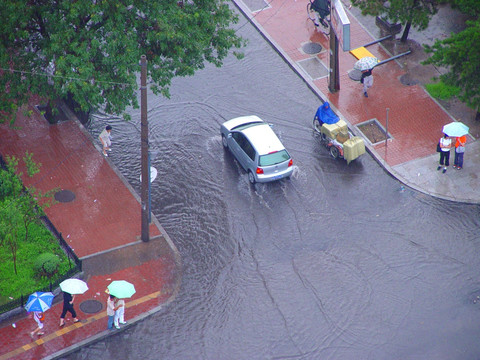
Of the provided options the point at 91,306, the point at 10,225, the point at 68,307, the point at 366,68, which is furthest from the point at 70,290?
the point at 366,68

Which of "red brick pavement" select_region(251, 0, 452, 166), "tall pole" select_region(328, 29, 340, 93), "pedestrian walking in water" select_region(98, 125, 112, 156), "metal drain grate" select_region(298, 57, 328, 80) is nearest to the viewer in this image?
"pedestrian walking in water" select_region(98, 125, 112, 156)

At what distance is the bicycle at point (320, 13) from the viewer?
3231 cm

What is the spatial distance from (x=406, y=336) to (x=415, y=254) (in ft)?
11.3

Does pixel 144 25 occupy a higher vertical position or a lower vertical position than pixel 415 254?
higher

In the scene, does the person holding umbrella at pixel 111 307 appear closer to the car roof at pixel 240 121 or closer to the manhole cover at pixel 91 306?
the manhole cover at pixel 91 306

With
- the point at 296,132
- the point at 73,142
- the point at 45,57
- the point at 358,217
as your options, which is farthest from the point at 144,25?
the point at 358,217

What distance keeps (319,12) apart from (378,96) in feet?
18.9

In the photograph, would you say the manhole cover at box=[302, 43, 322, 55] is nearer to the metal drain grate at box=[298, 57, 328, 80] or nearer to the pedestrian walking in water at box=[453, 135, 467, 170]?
the metal drain grate at box=[298, 57, 328, 80]

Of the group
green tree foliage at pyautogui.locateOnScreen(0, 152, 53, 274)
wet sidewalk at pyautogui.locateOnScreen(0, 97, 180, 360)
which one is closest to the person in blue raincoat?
wet sidewalk at pyautogui.locateOnScreen(0, 97, 180, 360)

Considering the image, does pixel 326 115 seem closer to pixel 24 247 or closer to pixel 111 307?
pixel 111 307

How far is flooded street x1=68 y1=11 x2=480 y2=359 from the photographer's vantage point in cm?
1972

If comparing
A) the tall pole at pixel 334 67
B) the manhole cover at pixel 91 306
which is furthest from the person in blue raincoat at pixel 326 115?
the manhole cover at pixel 91 306

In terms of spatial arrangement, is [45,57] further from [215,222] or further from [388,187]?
[388,187]

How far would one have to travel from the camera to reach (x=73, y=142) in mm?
27062
